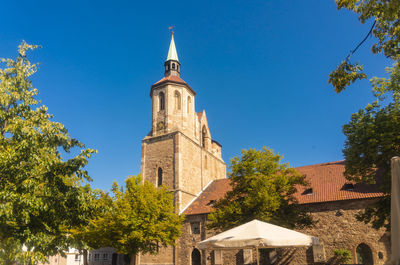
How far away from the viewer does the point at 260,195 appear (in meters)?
18.3

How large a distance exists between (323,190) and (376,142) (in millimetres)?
11399

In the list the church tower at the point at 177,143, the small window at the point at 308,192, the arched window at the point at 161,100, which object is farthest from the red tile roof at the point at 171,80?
the small window at the point at 308,192

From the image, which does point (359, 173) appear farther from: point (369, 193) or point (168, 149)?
point (168, 149)

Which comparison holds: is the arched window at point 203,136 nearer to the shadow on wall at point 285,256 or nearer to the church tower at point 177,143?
the church tower at point 177,143

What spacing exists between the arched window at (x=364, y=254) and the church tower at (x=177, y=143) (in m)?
15.9

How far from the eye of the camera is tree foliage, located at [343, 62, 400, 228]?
15.4 meters

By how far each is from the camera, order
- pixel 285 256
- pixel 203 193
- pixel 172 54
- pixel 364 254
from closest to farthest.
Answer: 1. pixel 364 254
2. pixel 285 256
3. pixel 203 193
4. pixel 172 54

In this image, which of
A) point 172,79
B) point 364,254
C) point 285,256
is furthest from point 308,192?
point 172,79

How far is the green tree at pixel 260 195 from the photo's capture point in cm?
1867

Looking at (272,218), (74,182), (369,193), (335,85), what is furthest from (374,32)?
(369,193)

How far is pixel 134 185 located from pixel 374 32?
20.0 metres

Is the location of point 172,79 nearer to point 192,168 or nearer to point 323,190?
point 192,168

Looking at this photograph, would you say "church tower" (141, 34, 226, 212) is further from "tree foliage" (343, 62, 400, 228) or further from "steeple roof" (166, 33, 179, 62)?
"tree foliage" (343, 62, 400, 228)

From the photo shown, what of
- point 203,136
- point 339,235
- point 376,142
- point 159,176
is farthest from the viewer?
point 203,136
